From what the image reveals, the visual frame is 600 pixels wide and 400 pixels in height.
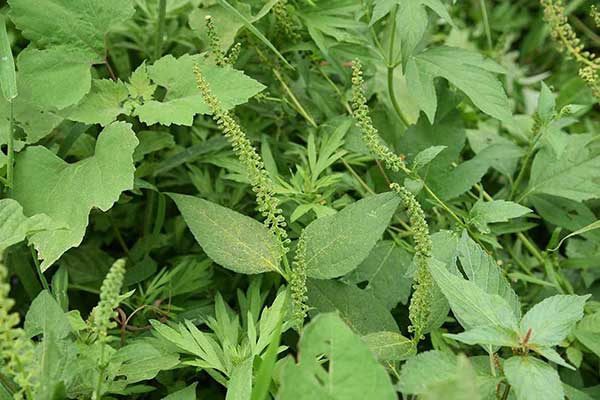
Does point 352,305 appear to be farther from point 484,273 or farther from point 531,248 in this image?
point 531,248

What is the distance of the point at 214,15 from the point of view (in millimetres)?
1616

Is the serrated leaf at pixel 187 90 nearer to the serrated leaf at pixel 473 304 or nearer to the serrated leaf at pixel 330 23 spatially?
the serrated leaf at pixel 330 23

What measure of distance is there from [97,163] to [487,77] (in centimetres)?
77

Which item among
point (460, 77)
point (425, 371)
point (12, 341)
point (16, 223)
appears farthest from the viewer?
point (460, 77)

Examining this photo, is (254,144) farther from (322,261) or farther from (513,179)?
(513,179)

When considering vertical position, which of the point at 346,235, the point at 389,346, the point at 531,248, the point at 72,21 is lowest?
the point at 531,248

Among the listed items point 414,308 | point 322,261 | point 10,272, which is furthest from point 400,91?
point 10,272

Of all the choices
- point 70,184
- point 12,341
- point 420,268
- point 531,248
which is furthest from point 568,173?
point 12,341

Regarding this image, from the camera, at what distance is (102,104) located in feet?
4.71

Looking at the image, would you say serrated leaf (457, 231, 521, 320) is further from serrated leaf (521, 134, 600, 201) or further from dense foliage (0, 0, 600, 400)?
serrated leaf (521, 134, 600, 201)

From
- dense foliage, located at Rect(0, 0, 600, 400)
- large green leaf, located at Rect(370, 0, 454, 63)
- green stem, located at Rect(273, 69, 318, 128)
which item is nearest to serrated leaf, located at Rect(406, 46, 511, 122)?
dense foliage, located at Rect(0, 0, 600, 400)

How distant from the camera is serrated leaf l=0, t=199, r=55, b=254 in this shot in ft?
3.75

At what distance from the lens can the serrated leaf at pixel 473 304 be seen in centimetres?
105

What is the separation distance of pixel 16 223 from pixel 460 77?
0.87 metres
